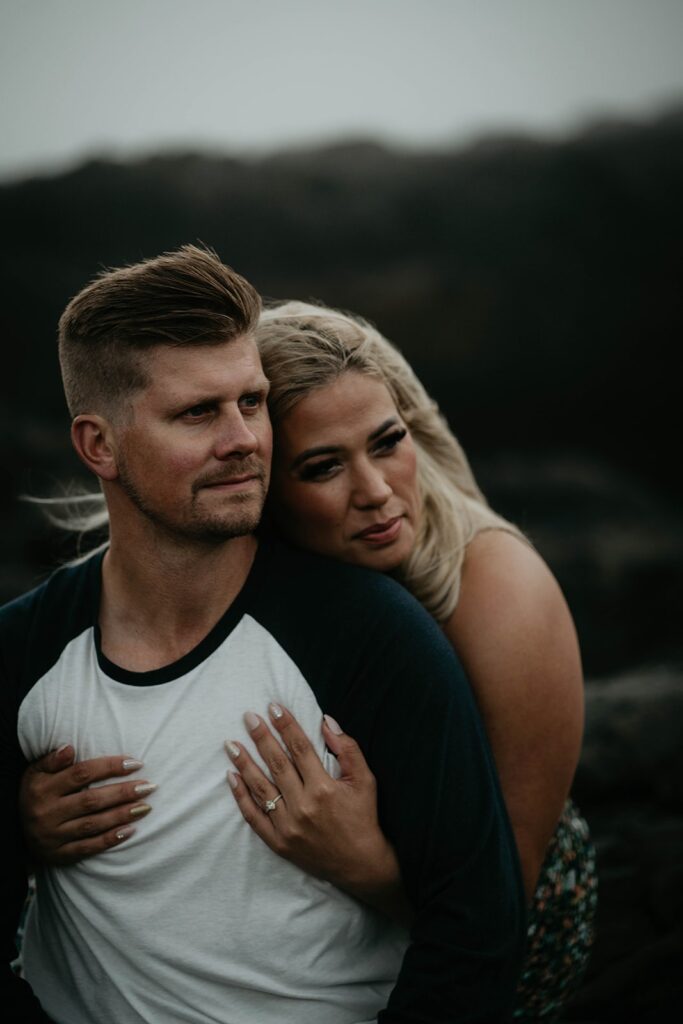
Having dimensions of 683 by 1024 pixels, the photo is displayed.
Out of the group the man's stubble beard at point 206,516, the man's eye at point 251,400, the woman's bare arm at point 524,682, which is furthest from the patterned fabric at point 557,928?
the man's eye at point 251,400

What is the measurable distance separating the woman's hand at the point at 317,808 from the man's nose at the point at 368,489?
0.46 metres

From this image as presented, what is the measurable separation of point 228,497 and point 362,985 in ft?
2.81

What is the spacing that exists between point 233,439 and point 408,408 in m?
0.68

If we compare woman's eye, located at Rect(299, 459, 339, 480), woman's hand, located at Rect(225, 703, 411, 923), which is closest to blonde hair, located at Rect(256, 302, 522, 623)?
woman's eye, located at Rect(299, 459, 339, 480)

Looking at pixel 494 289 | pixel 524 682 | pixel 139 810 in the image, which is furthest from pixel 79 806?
pixel 494 289

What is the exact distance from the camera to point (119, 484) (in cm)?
185

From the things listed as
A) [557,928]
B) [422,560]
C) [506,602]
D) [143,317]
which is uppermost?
[143,317]

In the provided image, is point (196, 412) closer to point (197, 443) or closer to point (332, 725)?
point (197, 443)

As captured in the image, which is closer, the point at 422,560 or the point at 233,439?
the point at 233,439

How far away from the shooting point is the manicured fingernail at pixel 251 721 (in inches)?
69.1

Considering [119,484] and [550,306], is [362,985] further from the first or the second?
[550,306]

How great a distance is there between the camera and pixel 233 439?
1.74 m

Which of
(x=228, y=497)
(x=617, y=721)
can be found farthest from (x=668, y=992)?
(x=228, y=497)

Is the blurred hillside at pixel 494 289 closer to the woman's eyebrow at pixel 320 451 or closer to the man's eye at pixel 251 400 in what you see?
the woman's eyebrow at pixel 320 451
